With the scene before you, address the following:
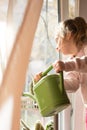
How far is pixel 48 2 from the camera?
5.09 ft

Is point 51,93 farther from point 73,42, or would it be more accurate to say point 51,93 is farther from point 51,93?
point 73,42

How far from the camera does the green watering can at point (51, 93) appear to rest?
3.56 feet

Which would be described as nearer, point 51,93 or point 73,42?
point 51,93

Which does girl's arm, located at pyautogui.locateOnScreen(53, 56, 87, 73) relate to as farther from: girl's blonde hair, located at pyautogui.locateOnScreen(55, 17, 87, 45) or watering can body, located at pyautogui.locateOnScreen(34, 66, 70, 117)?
girl's blonde hair, located at pyautogui.locateOnScreen(55, 17, 87, 45)

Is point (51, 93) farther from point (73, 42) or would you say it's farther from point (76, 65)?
point (73, 42)

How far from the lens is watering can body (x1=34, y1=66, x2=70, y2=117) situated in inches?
42.7

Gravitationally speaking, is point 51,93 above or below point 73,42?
below

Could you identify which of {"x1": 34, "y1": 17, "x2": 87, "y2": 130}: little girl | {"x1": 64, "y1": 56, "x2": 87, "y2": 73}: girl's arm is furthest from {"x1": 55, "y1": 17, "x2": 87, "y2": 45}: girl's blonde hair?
{"x1": 64, "y1": 56, "x2": 87, "y2": 73}: girl's arm

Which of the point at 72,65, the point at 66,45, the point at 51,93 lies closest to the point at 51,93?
the point at 51,93

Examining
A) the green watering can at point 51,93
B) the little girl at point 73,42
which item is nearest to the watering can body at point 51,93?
the green watering can at point 51,93

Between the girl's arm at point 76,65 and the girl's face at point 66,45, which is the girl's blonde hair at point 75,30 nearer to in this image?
the girl's face at point 66,45

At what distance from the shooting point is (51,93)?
1095mm

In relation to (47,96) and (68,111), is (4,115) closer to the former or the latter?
(47,96)

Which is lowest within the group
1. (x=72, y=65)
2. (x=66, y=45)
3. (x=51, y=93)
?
Answer: (x=51, y=93)
